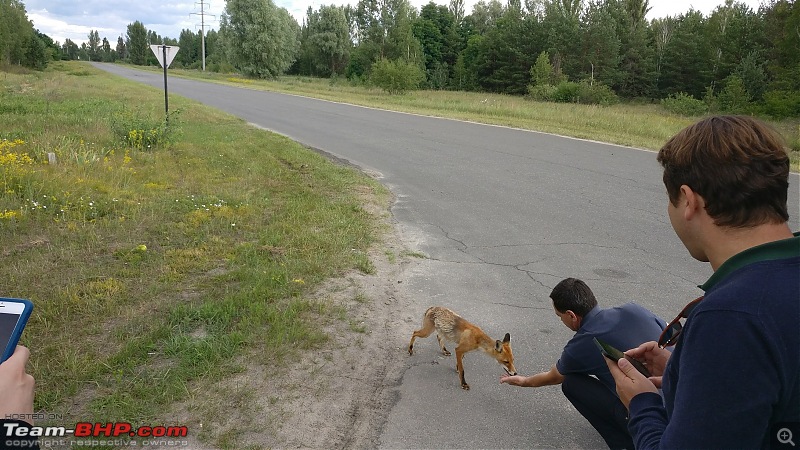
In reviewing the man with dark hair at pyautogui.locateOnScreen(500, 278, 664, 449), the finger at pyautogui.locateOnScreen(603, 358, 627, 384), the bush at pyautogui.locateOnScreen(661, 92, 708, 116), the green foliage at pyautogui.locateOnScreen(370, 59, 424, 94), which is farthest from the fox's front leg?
the green foliage at pyautogui.locateOnScreen(370, 59, 424, 94)

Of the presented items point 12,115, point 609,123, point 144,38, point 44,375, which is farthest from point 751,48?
point 144,38

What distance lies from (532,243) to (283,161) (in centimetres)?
608

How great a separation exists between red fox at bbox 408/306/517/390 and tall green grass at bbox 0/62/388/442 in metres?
0.85

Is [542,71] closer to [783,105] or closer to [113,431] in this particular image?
[783,105]

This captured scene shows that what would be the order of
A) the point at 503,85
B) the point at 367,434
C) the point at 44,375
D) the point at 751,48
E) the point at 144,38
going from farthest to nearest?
the point at 144,38 → the point at 503,85 → the point at 751,48 → the point at 44,375 → the point at 367,434

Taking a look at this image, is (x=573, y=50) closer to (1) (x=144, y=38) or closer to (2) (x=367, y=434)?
(2) (x=367, y=434)

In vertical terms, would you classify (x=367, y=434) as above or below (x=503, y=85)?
below

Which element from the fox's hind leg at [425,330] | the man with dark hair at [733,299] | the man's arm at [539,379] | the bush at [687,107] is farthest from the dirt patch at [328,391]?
the bush at [687,107]

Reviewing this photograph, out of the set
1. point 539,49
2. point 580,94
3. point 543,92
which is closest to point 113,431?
point 580,94

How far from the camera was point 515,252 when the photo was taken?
6.45 metres

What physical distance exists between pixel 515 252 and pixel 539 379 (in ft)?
10.6

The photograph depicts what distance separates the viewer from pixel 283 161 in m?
11.0

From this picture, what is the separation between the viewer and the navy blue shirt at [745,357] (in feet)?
4.15

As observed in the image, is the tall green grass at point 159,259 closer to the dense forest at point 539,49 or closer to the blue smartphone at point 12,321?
the blue smartphone at point 12,321
